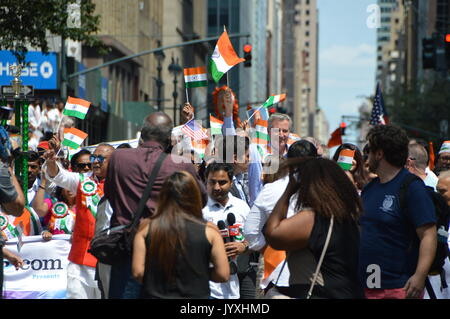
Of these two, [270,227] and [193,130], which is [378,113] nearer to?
[193,130]

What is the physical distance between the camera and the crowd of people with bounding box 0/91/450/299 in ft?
20.1

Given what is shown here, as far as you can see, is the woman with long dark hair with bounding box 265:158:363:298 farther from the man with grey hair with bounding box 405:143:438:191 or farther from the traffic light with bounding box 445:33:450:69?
the traffic light with bounding box 445:33:450:69

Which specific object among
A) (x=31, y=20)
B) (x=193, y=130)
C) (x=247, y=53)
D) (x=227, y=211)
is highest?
(x=31, y=20)

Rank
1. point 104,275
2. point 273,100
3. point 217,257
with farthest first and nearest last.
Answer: point 273,100 < point 104,275 < point 217,257

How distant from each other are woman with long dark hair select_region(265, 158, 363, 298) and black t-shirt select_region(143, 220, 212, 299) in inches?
17.1

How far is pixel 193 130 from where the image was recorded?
1095cm

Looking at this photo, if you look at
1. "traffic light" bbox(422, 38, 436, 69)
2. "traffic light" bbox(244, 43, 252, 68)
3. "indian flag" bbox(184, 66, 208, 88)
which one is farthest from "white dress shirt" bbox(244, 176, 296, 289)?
"traffic light" bbox(422, 38, 436, 69)

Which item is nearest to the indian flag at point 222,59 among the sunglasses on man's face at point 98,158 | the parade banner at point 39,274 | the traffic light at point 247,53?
the sunglasses on man's face at point 98,158

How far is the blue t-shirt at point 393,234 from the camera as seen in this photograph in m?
6.75

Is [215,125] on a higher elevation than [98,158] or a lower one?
higher

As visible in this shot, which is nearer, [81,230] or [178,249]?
[178,249]

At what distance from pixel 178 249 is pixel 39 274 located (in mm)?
4651

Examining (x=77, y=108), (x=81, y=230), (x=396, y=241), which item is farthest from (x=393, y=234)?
(x=77, y=108)

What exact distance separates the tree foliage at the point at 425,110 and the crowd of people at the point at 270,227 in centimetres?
4591
